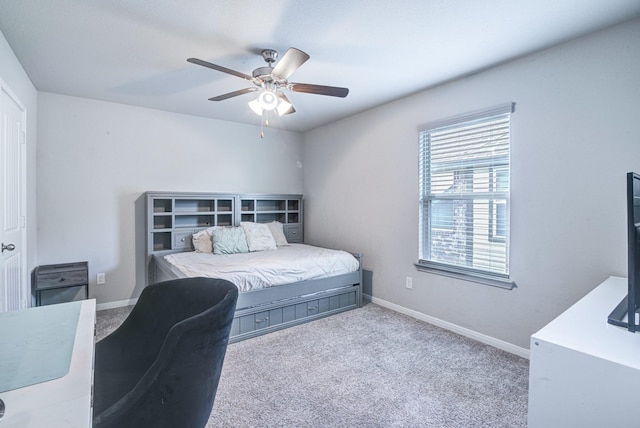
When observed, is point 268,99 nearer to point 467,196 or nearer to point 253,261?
point 253,261

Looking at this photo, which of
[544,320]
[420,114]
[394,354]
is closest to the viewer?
[544,320]

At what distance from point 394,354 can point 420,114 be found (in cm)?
236

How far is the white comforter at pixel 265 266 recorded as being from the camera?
2.90 metres

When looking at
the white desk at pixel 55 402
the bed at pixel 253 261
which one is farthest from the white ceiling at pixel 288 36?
the white desk at pixel 55 402

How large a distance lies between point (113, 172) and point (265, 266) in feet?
7.46

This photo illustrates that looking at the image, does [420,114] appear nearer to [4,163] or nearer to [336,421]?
[336,421]

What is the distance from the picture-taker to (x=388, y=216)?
147 inches

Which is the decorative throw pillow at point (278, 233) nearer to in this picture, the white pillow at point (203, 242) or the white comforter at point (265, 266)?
the white comforter at point (265, 266)

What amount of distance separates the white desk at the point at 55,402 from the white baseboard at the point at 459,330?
2.91 meters

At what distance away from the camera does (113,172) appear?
12.3ft

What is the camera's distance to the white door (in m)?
2.19

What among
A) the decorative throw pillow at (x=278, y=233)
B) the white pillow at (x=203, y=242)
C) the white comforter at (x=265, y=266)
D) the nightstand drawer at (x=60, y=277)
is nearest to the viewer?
the white comforter at (x=265, y=266)

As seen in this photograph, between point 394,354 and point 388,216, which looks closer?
point 394,354

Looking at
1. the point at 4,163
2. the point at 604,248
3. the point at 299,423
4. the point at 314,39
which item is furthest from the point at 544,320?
the point at 4,163
